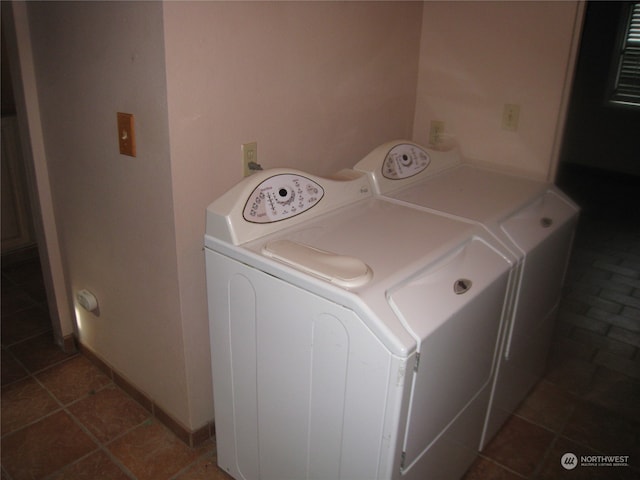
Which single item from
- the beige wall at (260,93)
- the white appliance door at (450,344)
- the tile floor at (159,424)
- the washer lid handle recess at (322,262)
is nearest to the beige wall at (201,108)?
the beige wall at (260,93)

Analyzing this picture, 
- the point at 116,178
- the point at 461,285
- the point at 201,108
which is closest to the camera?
the point at 461,285

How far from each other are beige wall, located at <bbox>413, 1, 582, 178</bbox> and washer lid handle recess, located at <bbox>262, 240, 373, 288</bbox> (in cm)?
124

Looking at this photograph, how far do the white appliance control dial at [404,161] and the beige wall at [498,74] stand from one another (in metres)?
0.38

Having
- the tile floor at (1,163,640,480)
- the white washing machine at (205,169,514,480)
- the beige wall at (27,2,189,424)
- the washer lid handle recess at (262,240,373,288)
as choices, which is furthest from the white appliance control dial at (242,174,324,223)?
the tile floor at (1,163,640,480)

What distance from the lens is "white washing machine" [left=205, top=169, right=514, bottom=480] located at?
1.21m

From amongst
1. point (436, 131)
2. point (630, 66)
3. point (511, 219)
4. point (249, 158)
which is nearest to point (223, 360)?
point (249, 158)

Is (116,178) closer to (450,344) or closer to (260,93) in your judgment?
(260,93)

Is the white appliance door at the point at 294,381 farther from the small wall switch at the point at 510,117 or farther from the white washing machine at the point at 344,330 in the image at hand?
the small wall switch at the point at 510,117

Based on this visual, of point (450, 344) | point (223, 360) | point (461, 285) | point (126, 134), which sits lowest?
point (223, 360)

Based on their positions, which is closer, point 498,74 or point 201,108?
point 201,108

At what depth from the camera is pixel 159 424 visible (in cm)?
201

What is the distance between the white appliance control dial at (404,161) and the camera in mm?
1924

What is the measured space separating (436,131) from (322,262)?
1362 mm

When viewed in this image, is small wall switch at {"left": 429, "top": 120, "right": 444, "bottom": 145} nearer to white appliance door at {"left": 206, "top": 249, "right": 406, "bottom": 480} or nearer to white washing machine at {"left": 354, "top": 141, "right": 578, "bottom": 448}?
white washing machine at {"left": 354, "top": 141, "right": 578, "bottom": 448}
